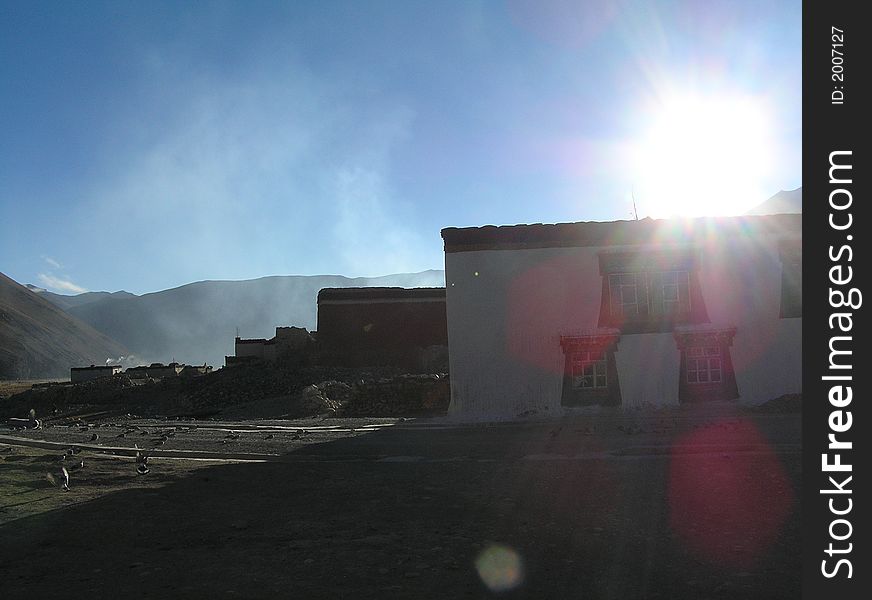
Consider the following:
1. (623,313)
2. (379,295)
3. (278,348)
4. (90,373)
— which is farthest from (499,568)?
(90,373)

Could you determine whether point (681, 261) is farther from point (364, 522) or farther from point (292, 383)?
point (292, 383)

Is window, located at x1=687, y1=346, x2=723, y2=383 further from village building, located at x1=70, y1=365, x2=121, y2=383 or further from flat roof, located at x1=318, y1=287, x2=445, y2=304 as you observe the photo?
village building, located at x1=70, y1=365, x2=121, y2=383

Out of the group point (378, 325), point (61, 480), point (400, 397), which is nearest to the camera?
point (61, 480)

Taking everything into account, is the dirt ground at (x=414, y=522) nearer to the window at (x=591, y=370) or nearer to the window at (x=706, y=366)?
the window at (x=591, y=370)

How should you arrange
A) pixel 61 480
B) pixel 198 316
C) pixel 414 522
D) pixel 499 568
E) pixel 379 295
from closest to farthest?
pixel 499 568
pixel 414 522
pixel 61 480
pixel 379 295
pixel 198 316

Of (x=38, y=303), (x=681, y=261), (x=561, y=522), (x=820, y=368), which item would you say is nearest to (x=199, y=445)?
(x=561, y=522)

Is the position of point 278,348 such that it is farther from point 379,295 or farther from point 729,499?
point 729,499

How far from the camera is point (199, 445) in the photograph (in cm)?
1246

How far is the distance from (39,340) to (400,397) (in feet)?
267

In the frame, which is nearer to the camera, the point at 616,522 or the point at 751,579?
the point at 751,579

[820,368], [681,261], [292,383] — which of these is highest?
[681,261]

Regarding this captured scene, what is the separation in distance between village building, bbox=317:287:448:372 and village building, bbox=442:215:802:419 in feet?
66.5

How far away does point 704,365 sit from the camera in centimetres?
1988

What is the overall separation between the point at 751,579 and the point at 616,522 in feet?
5.55
